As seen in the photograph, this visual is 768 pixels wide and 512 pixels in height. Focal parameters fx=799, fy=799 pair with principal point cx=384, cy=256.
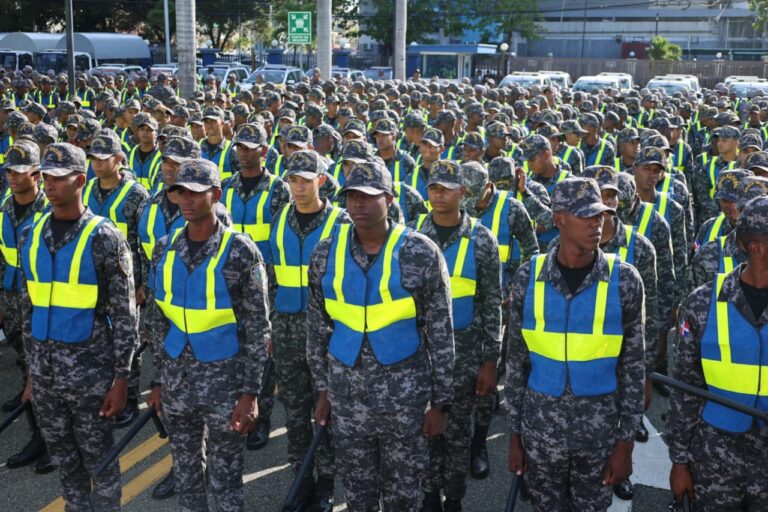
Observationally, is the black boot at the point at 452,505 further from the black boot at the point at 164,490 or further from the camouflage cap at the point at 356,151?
the camouflage cap at the point at 356,151

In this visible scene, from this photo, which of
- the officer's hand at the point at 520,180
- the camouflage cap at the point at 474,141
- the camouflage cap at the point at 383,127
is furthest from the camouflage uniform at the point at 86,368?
the camouflage cap at the point at 383,127

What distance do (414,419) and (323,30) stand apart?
72.7ft

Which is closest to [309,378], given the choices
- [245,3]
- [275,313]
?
[275,313]

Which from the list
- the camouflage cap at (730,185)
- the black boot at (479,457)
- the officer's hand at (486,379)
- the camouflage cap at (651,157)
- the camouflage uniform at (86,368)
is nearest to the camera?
the camouflage uniform at (86,368)

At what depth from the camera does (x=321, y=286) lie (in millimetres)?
4098

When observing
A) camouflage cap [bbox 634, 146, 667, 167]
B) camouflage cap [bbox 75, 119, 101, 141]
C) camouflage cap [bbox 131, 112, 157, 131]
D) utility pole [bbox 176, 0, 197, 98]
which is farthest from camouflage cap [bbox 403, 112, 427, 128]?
utility pole [bbox 176, 0, 197, 98]

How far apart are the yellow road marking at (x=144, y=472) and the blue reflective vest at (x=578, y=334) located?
2.87m

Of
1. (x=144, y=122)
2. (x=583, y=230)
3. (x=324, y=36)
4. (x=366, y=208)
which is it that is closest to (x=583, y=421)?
(x=583, y=230)

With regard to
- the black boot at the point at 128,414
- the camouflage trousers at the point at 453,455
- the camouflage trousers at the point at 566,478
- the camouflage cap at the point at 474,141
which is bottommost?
the black boot at the point at 128,414

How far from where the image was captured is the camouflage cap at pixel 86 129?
8883 millimetres

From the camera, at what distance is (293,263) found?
205 inches

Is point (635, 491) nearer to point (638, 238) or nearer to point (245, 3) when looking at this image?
point (638, 238)

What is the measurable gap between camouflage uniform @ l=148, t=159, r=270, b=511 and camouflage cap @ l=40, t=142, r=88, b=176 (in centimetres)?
75

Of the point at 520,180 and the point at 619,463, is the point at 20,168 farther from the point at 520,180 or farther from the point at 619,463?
the point at 619,463
